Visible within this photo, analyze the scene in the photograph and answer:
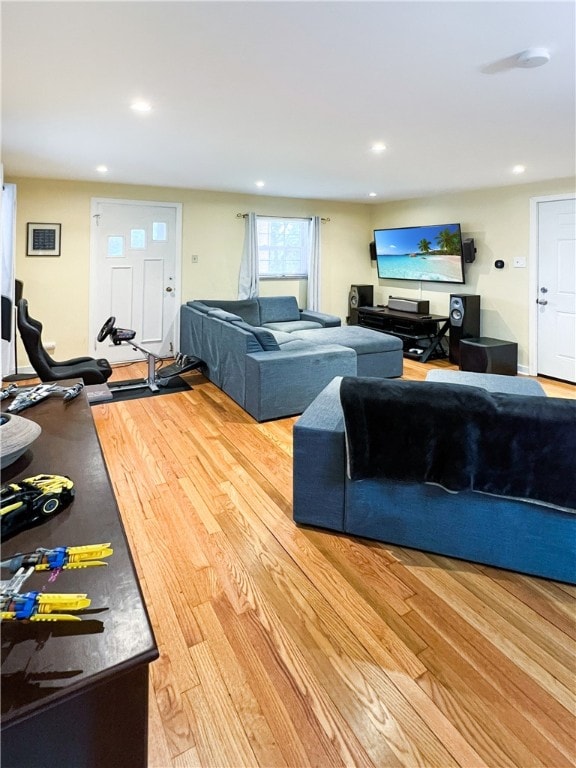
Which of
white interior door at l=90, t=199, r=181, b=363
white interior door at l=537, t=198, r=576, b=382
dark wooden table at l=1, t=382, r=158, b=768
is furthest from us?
white interior door at l=90, t=199, r=181, b=363

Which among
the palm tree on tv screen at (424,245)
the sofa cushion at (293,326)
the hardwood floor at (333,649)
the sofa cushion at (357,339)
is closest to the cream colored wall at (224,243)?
the palm tree on tv screen at (424,245)

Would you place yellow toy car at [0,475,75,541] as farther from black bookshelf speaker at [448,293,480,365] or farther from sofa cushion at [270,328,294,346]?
black bookshelf speaker at [448,293,480,365]

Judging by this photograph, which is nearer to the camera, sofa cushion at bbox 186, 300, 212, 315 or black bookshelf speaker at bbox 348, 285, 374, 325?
sofa cushion at bbox 186, 300, 212, 315

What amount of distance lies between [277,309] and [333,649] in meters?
5.16

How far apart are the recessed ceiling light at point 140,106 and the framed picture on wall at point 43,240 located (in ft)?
10.3

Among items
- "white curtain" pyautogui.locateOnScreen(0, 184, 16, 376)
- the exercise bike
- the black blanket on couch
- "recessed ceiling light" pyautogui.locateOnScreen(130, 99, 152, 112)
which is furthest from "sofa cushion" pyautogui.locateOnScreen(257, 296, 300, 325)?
the black blanket on couch

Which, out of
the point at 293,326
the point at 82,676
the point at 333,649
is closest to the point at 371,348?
the point at 293,326

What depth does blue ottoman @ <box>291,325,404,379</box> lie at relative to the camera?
4945 millimetres

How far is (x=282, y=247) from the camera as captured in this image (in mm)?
6973

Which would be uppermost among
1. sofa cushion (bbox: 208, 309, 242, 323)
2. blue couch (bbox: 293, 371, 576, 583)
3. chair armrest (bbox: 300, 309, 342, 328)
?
chair armrest (bbox: 300, 309, 342, 328)

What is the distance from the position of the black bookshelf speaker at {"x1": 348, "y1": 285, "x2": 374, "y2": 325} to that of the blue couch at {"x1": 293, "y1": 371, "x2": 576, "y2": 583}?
202 inches

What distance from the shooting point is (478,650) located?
5.34ft

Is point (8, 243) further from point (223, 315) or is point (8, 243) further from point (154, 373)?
point (223, 315)

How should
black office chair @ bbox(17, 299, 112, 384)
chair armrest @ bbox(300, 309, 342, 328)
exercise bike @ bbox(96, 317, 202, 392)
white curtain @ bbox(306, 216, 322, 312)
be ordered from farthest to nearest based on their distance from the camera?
white curtain @ bbox(306, 216, 322, 312), chair armrest @ bbox(300, 309, 342, 328), exercise bike @ bbox(96, 317, 202, 392), black office chair @ bbox(17, 299, 112, 384)
